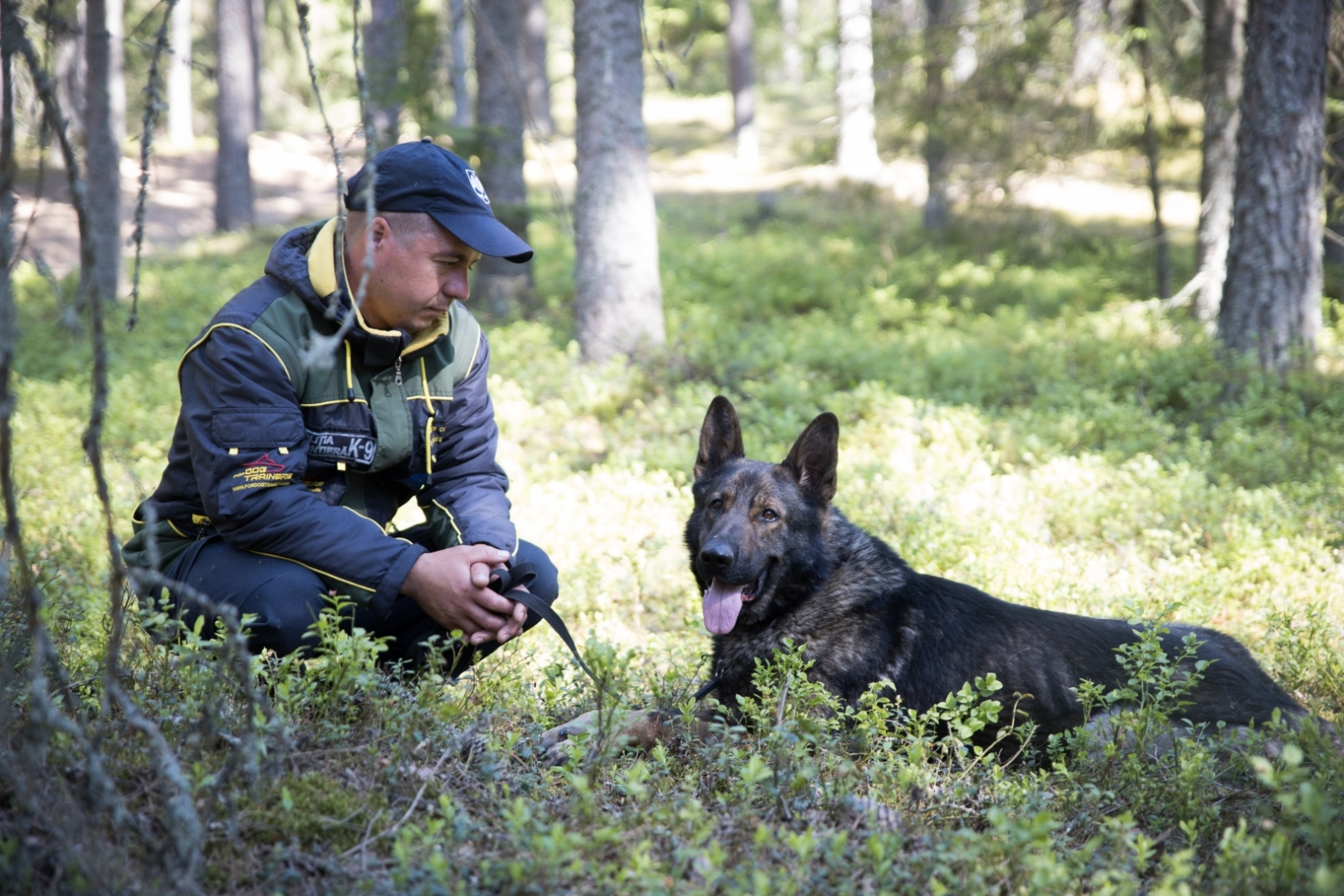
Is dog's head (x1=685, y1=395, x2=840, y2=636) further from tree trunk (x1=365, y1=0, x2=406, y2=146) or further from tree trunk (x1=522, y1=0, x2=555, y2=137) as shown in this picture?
tree trunk (x1=522, y1=0, x2=555, y2=137)

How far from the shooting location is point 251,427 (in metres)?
3.19

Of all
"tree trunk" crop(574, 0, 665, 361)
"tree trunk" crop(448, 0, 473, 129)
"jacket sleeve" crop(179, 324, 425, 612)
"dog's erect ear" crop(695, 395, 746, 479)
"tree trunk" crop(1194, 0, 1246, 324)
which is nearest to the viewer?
"jacket sleeve" crop(179, 324, 425, 612)

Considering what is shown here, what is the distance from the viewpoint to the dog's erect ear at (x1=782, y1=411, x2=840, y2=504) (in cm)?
409

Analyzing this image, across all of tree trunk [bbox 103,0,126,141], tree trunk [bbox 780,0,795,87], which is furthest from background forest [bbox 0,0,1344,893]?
tree trunk [bbox 780,0,795,87]

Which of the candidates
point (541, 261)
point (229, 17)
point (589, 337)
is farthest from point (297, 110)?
point (589, 337)

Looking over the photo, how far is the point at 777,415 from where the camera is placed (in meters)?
7.69

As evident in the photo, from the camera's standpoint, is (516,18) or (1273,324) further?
(516,18)

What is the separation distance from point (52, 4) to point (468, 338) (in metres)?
1.99

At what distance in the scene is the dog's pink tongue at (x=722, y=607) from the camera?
384cm

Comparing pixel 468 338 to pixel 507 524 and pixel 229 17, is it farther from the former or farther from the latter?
pixel 229 17

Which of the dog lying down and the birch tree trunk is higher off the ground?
the birch tree trunk

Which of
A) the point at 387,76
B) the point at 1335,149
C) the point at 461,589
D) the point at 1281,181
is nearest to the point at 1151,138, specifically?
the point at 1335,149

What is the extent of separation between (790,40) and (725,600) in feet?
148

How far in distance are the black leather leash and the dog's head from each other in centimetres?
30
